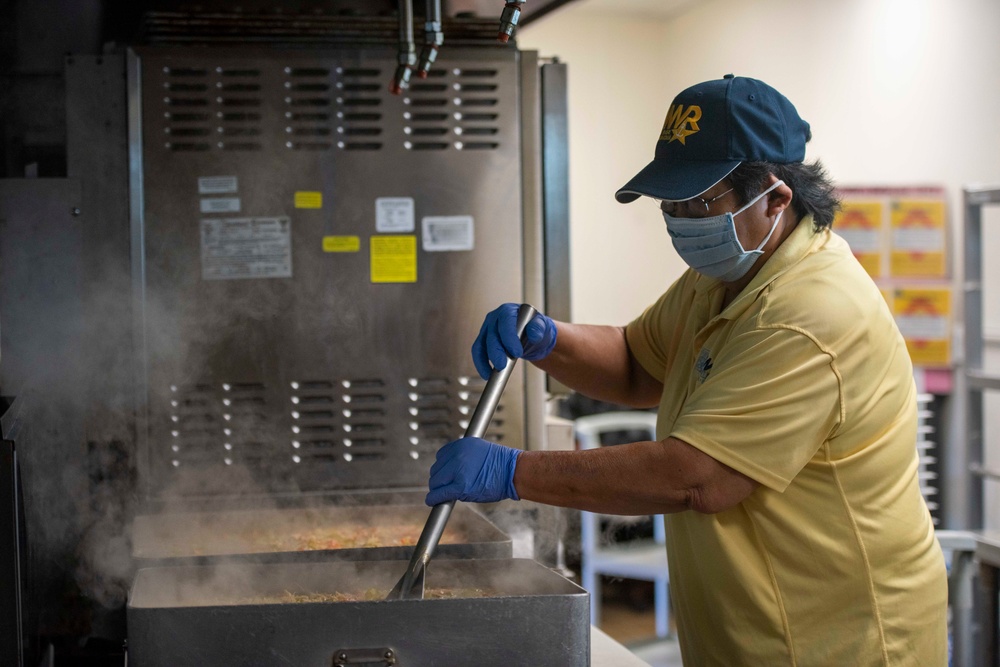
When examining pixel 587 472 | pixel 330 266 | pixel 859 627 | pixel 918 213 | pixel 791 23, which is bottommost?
pixel 859 627

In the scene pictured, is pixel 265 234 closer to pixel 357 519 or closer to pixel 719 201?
pixel 357 519

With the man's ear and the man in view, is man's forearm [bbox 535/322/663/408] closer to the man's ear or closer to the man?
the man

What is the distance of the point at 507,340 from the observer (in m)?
1.74

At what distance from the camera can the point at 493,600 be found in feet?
3.90

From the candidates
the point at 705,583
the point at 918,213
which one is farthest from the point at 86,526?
the point at 918,213

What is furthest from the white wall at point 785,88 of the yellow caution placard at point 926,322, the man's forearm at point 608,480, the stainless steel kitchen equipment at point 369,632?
the stainless steel kitchen equipment at point 369,632

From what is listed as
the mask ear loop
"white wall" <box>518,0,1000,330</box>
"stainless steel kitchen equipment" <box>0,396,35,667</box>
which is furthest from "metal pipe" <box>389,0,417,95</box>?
"white wall" <box>518,0,1000,330</box>

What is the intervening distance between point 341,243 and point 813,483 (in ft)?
3.75

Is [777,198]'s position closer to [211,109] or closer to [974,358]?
[211,109]

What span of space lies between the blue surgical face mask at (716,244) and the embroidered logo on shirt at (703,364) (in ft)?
0.45

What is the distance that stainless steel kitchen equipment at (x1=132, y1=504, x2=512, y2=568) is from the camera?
1.75 m

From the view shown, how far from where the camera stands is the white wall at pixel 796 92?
4285 millimetres

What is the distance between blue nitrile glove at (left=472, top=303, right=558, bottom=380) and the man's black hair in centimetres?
50

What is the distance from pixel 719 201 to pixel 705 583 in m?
0.62
